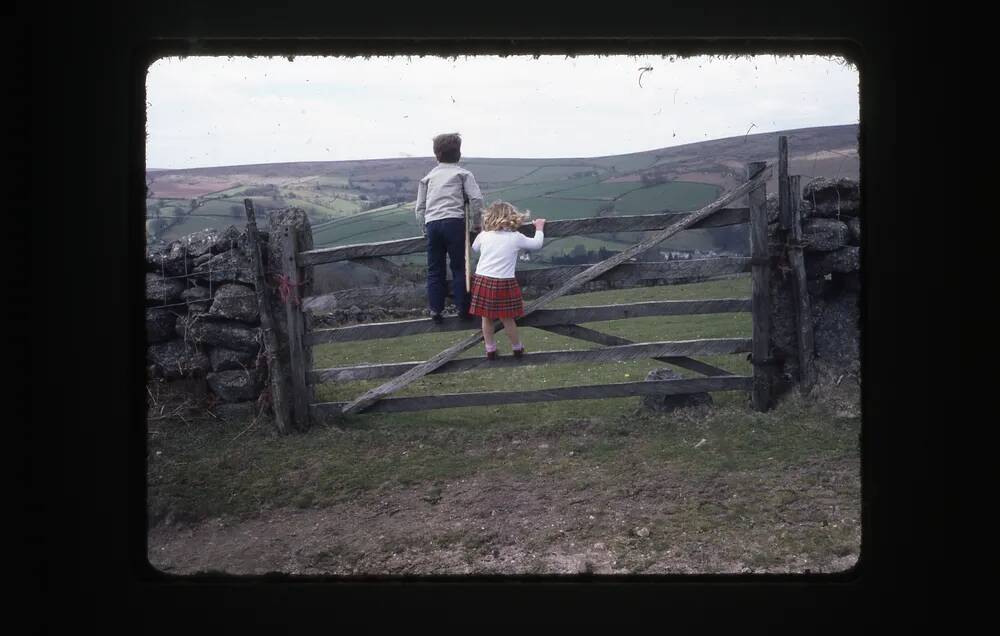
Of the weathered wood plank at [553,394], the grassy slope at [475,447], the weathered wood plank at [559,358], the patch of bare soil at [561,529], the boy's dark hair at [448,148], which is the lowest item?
the patch of bare soil at [561,529]

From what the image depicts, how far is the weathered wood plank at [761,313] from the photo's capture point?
5344mm

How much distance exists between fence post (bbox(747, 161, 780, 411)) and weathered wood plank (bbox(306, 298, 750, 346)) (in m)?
0.10

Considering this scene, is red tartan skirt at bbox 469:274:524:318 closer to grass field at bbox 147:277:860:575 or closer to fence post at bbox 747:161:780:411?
grass field at bbox 147:277:860:575

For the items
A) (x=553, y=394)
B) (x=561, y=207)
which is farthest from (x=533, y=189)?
(x=553, y=394)

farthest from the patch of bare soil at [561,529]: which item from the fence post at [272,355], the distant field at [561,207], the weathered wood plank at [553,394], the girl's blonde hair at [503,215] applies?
the distant field at [561,207]

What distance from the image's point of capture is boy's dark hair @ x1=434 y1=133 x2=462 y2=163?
450 centimetres

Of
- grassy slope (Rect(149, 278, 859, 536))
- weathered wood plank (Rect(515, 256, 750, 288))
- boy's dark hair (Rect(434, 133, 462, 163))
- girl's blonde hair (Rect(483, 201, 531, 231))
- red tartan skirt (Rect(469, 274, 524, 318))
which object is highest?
boy's dark hair (Rect(434, 133, 462, 163))

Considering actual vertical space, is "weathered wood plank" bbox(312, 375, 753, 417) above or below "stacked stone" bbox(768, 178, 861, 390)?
below

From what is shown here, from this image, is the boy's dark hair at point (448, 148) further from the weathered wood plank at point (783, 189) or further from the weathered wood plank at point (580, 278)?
the weathered wood plank at point (783, 189)

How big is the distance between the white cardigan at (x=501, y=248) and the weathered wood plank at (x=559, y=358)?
65 cm

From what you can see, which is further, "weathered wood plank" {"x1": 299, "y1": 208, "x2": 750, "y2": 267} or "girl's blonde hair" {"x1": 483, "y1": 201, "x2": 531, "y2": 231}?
"weathered wood plank" {"x1": 299, "y1": 208, "x2": 750, "y2": 267}

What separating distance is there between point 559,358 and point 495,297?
26.9 inches

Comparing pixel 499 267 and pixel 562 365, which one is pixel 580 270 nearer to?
pixel 499 267

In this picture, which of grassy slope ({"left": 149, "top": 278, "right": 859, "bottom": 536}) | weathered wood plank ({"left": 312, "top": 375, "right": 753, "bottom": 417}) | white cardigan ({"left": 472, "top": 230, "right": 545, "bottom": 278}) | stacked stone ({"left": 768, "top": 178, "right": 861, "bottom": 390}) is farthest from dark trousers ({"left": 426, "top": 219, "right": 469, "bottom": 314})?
stacked stone ({"left": 768, "top": 178, "right": 861, "bottom": 390})
